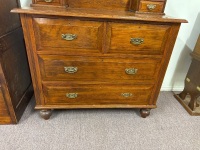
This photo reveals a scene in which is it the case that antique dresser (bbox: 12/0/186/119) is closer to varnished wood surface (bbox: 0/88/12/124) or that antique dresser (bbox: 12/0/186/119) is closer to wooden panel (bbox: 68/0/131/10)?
wooden panel (bbox: 68/0/131/10)

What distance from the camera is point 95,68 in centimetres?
118

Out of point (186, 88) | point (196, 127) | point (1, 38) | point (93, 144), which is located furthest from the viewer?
point (186, 88)

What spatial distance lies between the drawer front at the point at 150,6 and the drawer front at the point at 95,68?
1.24ft

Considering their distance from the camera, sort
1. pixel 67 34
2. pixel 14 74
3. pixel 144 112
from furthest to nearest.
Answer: pixel 144 112, pixel 14 74, pixel 67 34

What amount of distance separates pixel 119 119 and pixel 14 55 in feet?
3.50

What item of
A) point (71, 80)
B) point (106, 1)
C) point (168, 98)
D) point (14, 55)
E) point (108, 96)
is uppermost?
point (106, 1)

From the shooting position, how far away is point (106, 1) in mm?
1296

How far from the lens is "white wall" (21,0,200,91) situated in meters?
1.57

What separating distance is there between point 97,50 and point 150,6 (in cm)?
53

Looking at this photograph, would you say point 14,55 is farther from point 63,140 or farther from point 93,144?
point 93,144

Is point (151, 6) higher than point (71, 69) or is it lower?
higher

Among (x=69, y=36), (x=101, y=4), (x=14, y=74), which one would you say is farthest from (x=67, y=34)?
(x=14, y=74)

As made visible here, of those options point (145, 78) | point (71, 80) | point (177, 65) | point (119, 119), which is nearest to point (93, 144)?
point (119, 119)

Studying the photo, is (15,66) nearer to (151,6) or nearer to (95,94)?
(95,94)
